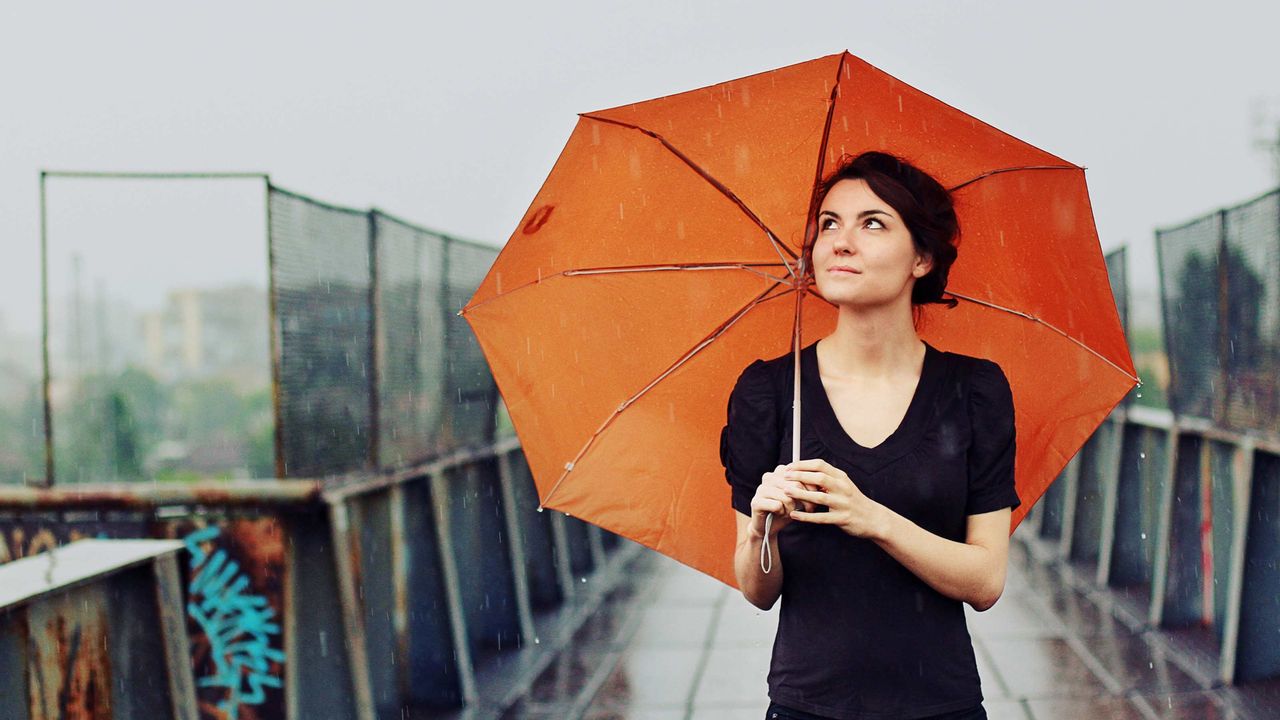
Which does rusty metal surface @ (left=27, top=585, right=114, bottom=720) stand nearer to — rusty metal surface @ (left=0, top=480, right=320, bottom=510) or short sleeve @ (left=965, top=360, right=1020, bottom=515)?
rusty metal surface @ (left=0, top=480, right=320, bottom=510)

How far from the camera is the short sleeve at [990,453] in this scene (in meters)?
2.21

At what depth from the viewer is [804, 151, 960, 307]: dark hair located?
230 centimetres

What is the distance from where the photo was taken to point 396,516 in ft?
20.0

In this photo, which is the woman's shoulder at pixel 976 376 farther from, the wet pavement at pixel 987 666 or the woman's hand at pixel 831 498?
the wet pavement at pixel 987 666

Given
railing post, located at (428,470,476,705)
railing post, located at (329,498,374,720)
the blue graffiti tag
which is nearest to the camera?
the blue graffiti tag

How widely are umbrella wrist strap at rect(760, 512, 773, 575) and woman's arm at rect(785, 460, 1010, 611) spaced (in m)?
0.07

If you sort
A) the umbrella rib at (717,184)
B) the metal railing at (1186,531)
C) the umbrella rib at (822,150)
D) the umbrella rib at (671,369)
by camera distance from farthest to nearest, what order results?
the metal railing at (1186,531), the umbrella rib at (671,369), the umbrella rib at (717,184), the umbrella rib at (822,150)

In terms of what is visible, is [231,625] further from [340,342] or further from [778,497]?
[778,497]

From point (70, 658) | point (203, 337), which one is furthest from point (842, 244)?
point (203, 337)

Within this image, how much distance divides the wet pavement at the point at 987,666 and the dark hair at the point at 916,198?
4.53 m

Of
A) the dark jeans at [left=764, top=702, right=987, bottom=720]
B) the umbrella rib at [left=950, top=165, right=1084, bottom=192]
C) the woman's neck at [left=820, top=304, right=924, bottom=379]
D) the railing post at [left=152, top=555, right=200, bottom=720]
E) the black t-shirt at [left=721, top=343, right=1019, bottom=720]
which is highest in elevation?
the umbrella rib at [left=950, top=165, right=1084, bottom=192]

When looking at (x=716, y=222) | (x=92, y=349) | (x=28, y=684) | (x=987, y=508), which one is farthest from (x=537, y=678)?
(x=92, y=349)

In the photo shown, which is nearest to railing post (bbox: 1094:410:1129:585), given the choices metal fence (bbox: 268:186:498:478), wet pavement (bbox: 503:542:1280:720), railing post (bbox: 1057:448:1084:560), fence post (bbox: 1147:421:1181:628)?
wet pavement (bbox: 503:542:1280:720)

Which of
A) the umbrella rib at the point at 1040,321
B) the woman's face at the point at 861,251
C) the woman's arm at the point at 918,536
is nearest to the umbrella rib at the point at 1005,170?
the umbrella rib at the point at 1040,321
